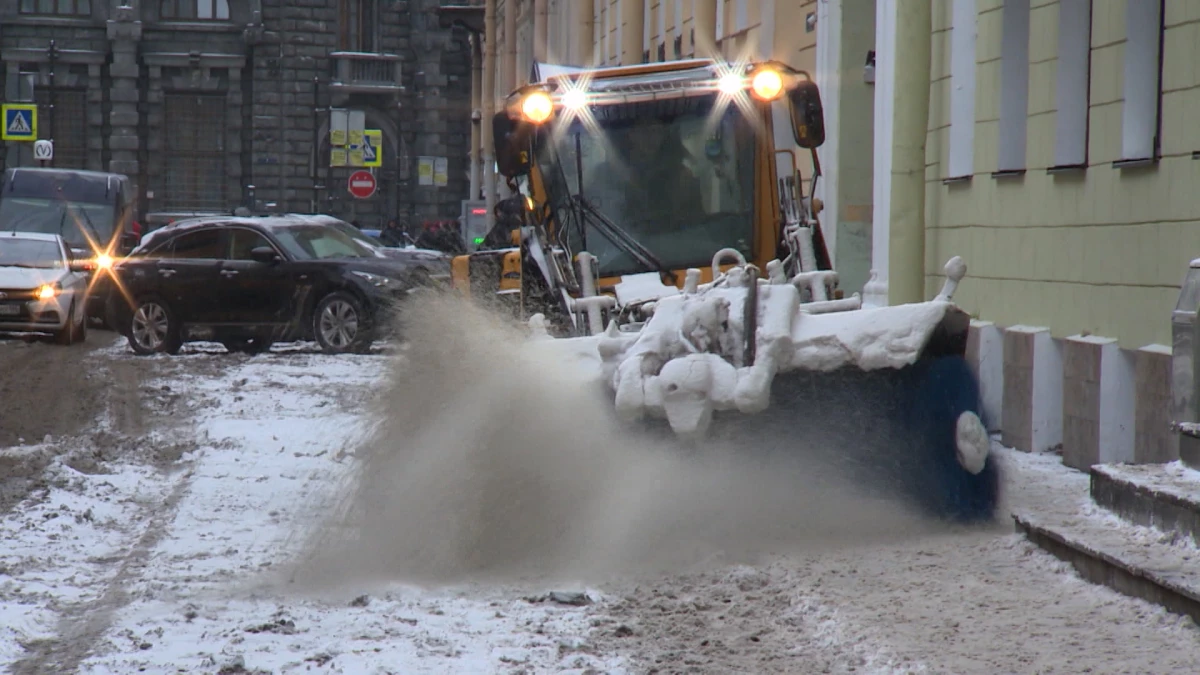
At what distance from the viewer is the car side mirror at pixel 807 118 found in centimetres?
1041

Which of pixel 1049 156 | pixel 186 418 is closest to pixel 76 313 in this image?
pixel 186 418

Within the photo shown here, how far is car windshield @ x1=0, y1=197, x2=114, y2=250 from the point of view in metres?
30.5

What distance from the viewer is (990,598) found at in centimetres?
601

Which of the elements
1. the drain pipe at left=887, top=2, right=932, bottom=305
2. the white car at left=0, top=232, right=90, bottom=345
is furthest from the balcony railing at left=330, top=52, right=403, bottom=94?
the drain pipe at left=887, top=2, right=932, bottom=305

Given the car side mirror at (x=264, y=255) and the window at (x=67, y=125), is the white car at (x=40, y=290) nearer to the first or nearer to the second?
the car side mirror at (x=264, y=255)

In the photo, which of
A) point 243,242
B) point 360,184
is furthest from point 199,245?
point 360,184

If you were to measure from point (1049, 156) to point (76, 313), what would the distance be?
15.1 metres

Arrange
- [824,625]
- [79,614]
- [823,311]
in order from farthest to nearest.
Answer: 1. [823,311]
2. [79,614]
3. [824,625]

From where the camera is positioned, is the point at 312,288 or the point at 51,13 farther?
the point at 51,13

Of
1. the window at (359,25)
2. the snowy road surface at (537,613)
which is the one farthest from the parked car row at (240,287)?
the window at (359,25)

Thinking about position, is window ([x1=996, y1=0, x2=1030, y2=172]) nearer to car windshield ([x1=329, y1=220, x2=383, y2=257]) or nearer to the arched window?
car windshield ([x1=329, y1=220, x2=383, y2=257])

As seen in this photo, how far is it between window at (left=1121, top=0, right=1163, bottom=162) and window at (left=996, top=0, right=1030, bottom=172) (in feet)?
6.78

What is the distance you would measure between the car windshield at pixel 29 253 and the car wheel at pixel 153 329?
2780mm

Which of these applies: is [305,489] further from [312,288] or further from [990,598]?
[312,288]
